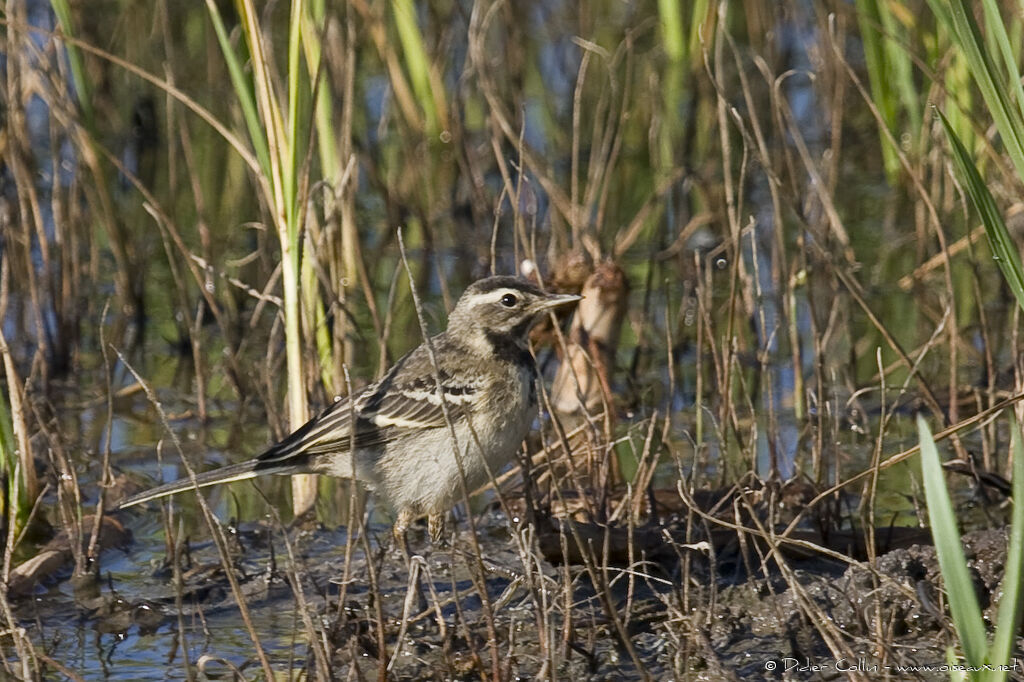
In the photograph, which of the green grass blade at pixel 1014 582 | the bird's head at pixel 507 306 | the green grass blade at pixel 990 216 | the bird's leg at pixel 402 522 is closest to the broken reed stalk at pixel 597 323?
the bird's head at pixel 507 306

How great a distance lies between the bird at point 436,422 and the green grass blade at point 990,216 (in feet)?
7.67

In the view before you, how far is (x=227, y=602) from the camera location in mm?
6449

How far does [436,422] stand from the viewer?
660 centimetres

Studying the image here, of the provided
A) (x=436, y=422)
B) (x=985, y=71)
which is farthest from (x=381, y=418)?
(x=985, y=71)

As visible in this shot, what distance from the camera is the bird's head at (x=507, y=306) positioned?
6832 millimetres

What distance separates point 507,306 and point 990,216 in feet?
8.75

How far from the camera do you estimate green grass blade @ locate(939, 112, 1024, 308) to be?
446 centimetres

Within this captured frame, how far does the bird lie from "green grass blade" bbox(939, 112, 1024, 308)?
2339mm

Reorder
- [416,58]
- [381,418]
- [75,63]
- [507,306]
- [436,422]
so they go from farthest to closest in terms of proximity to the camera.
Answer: [416,58] → [75,63] → [507,306] → [381,418] → [436,422]

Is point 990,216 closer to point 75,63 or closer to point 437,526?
point 437,526

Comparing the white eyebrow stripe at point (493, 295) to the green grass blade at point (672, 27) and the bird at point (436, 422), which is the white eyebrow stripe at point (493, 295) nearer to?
the bird at point (436, 422)

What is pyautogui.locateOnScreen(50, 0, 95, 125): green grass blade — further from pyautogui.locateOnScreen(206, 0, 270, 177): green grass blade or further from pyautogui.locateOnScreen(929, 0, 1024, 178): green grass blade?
pyautogui.locateOnScreen(929, 0, 1024, 178): green grass blade

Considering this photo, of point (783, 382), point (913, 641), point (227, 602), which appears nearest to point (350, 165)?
point (227, 602)

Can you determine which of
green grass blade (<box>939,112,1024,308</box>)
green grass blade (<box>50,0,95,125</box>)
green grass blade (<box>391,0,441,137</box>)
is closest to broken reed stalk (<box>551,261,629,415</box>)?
green grass blade (<box>50,0,95,125</box>)
